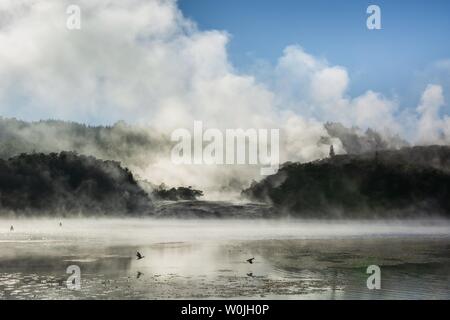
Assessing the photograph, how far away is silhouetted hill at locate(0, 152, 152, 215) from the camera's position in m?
150

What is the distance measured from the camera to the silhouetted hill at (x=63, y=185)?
5901 inches

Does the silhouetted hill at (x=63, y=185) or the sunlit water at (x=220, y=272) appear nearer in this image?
the sunlit water at (x=220, y=272)

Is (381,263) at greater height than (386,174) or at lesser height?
lesser

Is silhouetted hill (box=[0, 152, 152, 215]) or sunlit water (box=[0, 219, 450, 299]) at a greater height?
silhouetted hill (box=[0, 152, 152, 215])

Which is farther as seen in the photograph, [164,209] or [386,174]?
[386,174]

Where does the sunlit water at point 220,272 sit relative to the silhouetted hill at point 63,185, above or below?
below

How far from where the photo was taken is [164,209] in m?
165

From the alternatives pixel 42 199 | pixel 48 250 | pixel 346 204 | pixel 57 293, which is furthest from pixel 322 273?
pixel 346 204

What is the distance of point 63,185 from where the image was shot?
15275 cm

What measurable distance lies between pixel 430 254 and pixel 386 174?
470 feet

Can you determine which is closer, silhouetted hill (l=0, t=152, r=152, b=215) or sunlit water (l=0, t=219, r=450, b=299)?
sunlit water (l=0, t=219, r=450, b=299)
